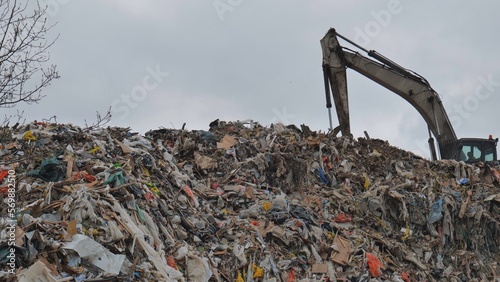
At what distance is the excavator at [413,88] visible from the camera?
12.9m

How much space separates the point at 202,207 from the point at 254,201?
936 mm

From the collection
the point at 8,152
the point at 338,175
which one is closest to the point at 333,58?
the point at 338,175

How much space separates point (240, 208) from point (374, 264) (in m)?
1.94

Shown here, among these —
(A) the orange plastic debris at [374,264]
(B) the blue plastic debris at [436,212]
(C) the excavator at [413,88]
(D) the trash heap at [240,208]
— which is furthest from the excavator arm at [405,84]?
(A) the orange plastic debris at [374,264]

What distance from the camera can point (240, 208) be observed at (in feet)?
26.6

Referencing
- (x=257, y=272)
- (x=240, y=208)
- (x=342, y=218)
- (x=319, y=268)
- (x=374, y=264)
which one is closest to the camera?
(x=257, y=272)

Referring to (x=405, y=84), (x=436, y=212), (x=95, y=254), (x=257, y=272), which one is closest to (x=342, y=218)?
(x=436, y=212)

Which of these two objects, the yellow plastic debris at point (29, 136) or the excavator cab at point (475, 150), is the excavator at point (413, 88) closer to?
the excavator cab at point (475, 150)

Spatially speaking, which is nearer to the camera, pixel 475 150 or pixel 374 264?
pixel 374 264

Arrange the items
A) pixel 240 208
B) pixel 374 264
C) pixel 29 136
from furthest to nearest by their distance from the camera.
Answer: pixel 240 208 → pixel 374 264 → pixel 29 136

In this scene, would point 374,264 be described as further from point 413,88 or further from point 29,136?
point 413,88

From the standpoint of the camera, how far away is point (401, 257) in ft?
27.5

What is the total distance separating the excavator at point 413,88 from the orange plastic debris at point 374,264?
18.7 ft

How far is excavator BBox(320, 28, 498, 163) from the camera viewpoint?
12.9 m
